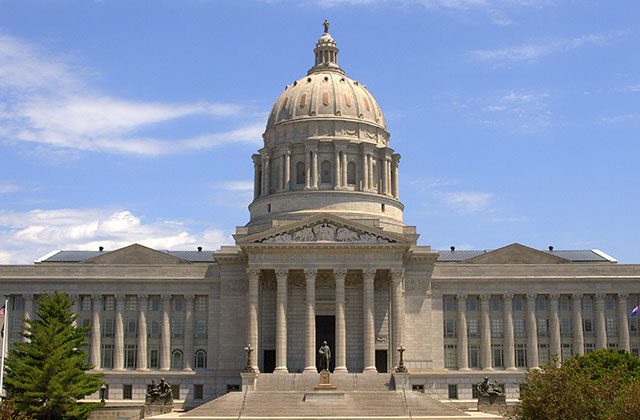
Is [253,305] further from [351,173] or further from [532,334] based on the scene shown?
[532,334]

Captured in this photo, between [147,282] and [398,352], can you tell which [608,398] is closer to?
[398,352]

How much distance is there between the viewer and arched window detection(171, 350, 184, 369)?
86.0 metres

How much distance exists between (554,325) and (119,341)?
145 feet

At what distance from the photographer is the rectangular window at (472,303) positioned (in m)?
87.2

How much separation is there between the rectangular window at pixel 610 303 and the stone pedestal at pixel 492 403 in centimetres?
1987

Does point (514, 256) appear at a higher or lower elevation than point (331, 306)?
higher

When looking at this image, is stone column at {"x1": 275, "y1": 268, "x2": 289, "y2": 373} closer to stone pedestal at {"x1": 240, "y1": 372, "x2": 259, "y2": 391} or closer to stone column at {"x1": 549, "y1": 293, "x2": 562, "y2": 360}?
stone pedestal at {"x1": 240, "y1": 372, "x2": 259, "y2": 391}

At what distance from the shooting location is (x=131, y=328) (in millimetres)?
86375

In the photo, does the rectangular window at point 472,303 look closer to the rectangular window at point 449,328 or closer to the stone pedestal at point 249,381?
the rectangular window at point 449,328

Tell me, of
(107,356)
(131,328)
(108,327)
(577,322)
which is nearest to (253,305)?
(131,328)

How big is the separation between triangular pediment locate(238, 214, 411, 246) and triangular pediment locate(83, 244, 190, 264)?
1596cm

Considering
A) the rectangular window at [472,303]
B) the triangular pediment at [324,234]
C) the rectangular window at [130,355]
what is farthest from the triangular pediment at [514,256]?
the rectangular window at [130,355]

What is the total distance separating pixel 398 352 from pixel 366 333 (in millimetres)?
3503

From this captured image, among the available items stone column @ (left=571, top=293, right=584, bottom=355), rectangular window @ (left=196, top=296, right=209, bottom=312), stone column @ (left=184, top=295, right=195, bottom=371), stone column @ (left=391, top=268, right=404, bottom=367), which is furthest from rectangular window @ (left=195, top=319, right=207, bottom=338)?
stone column @ (left=571, top=293, right=584, bottom=355)
